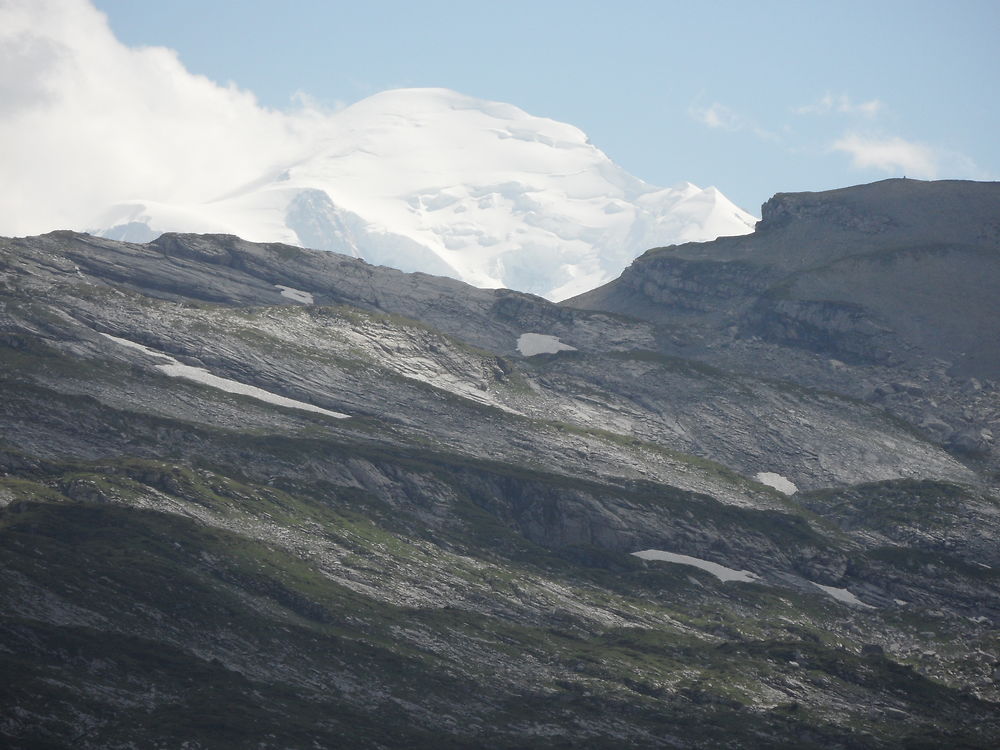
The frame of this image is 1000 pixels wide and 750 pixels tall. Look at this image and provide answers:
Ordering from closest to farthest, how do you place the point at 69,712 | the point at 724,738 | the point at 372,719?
the point at 69,712, the point at 372,719, the point at 724,738

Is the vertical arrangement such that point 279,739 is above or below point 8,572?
below

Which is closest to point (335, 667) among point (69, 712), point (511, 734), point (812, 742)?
point (511, 734)

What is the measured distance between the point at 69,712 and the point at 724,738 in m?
86.2

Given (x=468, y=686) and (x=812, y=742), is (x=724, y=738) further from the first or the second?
(x=468, y=686)

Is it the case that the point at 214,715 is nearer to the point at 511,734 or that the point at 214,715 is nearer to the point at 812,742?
the point at 511,734

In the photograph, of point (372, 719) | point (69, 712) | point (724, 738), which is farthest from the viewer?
point (724, 738)

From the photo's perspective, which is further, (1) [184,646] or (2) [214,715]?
(1) [184,646]

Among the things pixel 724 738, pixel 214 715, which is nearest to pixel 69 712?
pixel 214 715

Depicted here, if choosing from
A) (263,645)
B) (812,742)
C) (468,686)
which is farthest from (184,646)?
(812,742)

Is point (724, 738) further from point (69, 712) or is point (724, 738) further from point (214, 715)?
point (69, 712)

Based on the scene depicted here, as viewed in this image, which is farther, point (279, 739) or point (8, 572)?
point (8, 572)

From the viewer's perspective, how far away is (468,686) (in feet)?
652

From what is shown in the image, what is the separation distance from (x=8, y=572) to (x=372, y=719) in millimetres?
53503

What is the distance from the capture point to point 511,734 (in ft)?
604
